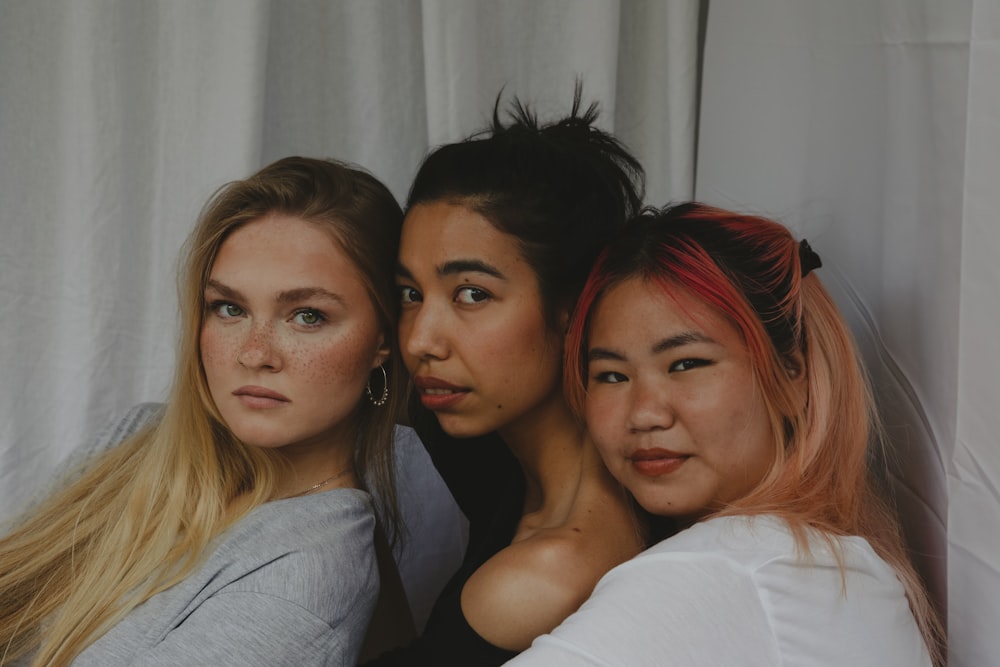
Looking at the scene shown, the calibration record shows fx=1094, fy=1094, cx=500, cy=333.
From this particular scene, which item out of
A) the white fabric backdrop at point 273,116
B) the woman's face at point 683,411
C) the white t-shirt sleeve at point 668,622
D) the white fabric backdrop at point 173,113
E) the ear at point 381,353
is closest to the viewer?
the white t-shirt sleeve at point 668,622

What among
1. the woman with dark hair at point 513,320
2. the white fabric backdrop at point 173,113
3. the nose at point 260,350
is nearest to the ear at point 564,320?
the woman with dark hair at point 513,320

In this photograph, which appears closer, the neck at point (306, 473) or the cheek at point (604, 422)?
the cheek at point (604, 422)

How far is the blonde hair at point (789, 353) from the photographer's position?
3.55ft

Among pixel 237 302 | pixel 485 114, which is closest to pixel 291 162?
pixel 237 302

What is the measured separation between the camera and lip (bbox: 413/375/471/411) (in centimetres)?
124

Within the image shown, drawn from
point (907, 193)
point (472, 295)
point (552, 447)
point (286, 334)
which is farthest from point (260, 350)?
point (907, 193)

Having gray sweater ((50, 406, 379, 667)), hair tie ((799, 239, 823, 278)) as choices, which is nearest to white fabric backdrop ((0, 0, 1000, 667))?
hair tie ((799, 239, 823, 278))

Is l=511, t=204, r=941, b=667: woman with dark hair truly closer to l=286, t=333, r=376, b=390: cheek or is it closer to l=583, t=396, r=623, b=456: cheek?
l=583, t=396, r=623, b=456: cheek

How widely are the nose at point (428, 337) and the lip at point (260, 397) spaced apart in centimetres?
17

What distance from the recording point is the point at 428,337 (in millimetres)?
1232

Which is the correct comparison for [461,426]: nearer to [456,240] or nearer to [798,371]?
[456,240]

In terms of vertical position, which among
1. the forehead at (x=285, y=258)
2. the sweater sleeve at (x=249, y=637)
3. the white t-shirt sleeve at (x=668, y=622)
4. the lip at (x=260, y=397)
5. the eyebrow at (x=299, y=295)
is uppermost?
the forehead at (x=285, y=258)

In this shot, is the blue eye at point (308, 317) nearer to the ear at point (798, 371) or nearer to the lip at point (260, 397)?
the lip at point (260, 397)

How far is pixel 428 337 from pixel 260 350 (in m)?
0.21
